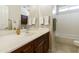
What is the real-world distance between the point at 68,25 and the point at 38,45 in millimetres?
418

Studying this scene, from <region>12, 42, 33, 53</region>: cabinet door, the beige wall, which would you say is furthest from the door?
<region>12, 42, 33, 53</region>: cabinet door

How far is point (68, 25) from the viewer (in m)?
1.27

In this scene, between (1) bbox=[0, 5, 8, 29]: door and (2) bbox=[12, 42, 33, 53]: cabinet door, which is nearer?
(2) bbox=[12, 42, 33, 53]: cabinet door

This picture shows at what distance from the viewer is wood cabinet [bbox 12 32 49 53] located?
116 cm

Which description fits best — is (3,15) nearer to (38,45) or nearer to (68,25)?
(38,45)

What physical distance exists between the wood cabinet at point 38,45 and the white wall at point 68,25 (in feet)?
0.56

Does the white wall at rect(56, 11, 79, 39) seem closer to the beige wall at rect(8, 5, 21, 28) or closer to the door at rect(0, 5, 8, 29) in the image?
the beige wall at rect(8, 5, 21, 28)

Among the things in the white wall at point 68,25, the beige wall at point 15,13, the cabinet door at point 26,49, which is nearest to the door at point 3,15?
the beige wall at point 15,13

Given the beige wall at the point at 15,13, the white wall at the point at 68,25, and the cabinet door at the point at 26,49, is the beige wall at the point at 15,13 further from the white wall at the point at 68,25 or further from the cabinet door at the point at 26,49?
the white wall at the point at 68,25

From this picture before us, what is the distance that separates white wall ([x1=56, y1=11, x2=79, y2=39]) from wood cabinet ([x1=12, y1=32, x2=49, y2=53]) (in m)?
0.17

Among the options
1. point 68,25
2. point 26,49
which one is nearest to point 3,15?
point 26,49

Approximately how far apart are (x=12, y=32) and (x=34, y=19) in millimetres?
286

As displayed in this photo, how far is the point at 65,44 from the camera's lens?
1293mm
